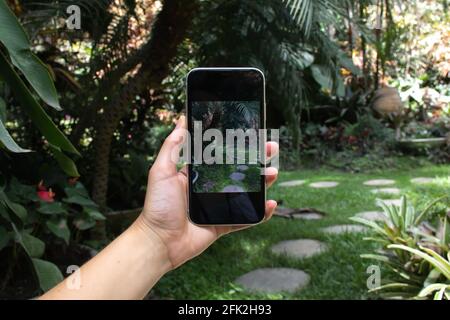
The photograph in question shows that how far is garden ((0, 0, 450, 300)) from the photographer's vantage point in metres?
1.41

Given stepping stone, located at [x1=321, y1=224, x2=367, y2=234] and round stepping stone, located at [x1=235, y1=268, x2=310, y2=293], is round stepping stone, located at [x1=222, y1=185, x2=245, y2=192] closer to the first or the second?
round stepping stone, located at [x1=235, y1=268, x2=310, y2=293]

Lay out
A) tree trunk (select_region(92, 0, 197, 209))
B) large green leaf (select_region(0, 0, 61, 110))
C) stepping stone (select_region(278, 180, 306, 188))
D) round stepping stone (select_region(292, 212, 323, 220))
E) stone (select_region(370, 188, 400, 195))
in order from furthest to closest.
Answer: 1. stepping stone (select_region(278, 180, 306, 188))
2. stone (select_region(370, 188, 400, 195))
3. round stepping stone (select_region(292, 212, 323, 220))
4. tree trunk (select_region(92, 0, 197, 209))
5. large green leaf (select_region(0, 0, 61, 110))

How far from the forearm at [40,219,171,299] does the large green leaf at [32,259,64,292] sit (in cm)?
66

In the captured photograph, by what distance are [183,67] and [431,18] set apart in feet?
8.15

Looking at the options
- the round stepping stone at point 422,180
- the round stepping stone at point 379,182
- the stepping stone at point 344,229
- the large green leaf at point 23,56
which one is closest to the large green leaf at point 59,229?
the large green leaf at point 23,56

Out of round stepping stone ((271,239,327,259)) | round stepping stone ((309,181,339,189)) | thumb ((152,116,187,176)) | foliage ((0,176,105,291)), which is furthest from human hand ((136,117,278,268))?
round stepping stone ((309,181,339,189))

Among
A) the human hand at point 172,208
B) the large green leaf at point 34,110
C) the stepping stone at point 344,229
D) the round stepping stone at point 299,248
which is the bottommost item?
the round stepping stone at point 299,248

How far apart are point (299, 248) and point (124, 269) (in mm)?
1877

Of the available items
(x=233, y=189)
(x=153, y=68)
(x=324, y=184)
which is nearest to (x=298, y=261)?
(x=153, y=68)

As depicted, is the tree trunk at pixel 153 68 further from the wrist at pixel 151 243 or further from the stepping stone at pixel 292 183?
the stepping stone at pixel 292 183

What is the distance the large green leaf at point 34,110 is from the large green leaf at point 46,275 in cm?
59

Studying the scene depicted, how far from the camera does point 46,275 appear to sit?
1.40 metres

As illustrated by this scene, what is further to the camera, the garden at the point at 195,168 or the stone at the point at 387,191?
the stone at the point at 387,191

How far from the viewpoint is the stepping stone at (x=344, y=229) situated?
9.00 feet
